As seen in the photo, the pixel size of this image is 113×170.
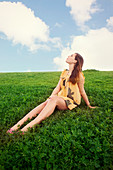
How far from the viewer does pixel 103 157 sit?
3.42m

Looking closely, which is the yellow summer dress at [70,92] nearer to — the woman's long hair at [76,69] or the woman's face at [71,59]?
the woman's long hair at [76,69]

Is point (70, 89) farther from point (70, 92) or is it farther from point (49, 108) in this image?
point (49, 108)

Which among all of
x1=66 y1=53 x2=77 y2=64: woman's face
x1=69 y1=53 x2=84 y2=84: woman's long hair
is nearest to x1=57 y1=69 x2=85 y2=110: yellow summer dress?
x1=69 y1=53 x2=84 y2=84: woman's long hair

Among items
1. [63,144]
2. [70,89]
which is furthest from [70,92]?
[63,144]

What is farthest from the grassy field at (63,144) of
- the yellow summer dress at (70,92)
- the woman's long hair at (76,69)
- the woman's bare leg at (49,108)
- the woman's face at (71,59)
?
the woman's face at (71,59)

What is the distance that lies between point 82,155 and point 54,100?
175 cm

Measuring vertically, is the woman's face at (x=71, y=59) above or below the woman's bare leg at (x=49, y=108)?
above

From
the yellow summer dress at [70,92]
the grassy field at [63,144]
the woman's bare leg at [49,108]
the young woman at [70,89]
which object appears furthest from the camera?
the yellow summer dress at [70,92]

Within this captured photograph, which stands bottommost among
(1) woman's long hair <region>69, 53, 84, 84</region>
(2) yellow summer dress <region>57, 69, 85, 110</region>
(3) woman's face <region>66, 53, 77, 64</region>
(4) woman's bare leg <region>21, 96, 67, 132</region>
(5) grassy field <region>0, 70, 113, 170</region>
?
(5) grassy field <region>0, 70, 113, 170</region>

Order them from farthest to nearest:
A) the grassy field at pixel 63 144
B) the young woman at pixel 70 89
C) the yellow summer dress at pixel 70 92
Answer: the yellow summer dress at pixel 70 92 < the young woman at pixel 70 89 < the grassy field at pixel 63 144

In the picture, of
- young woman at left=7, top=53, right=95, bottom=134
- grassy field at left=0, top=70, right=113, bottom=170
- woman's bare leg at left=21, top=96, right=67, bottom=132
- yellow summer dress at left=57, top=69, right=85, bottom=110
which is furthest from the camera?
yellow summer dress at left=57, top=69, right=85, bottom=110

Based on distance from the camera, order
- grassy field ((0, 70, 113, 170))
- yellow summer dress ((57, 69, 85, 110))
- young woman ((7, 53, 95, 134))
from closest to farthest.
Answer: grassy field ((0, 70, 113, 170))
young woman ((7, 53, 95, 134))
yellow summer dress ((57, 69, 85, 110))

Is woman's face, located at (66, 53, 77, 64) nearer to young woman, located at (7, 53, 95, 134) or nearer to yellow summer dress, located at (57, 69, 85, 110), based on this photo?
young woman, located at (7, 53, 95, 134)

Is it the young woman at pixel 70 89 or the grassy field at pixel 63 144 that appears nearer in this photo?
the grassy field at pixel 63 144
